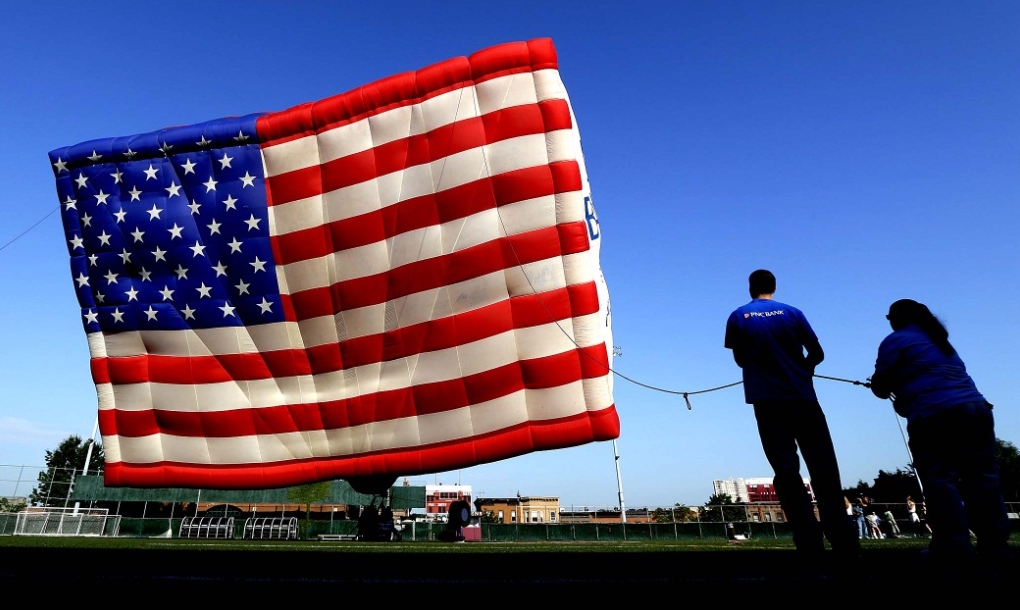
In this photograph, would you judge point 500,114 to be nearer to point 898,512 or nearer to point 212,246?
point 212,246

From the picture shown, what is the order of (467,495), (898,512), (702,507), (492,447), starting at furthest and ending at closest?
(467,495), (898,512), (702,507), (492,447)

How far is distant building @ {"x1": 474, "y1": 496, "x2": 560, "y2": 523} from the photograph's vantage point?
9669cm

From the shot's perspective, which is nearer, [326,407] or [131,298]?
[326,407]

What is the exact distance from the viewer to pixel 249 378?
1003cm

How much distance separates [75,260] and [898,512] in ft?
95.2

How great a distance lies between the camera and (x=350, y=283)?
9.72 m

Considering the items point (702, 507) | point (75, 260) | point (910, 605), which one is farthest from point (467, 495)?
point (910, 605)

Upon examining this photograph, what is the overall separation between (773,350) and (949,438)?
1026mm

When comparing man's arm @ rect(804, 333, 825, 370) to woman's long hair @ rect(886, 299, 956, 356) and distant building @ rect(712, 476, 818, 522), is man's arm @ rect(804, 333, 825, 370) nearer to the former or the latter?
woman's long hair @ rect(886, 299, 956, 356)

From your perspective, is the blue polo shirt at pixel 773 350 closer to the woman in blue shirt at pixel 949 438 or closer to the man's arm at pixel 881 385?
the man's arm at pixel 881 385

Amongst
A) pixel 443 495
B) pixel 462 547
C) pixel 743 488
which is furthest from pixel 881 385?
pixel 743 488

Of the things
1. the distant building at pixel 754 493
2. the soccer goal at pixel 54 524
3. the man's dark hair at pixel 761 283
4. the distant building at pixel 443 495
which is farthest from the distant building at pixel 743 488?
the man's dark hair at pixel 761 283

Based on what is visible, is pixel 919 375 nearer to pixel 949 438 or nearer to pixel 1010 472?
pixel 949 438

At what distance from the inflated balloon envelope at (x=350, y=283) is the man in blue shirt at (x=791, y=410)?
4706mm
